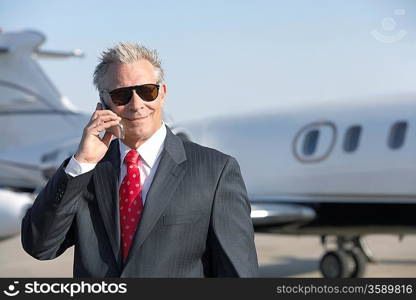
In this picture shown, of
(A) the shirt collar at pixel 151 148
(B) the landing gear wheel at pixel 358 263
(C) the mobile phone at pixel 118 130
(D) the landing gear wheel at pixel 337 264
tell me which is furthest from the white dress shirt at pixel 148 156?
(B) the landing gear wheel at pixel 358 263

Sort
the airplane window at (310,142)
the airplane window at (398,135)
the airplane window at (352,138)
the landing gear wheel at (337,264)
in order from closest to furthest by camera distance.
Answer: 1. the airplane window at (398,135)
2. the airplane window at (352,138)
3. the airplane window at (310,142)
4. the landing gear wheel at (337,264)

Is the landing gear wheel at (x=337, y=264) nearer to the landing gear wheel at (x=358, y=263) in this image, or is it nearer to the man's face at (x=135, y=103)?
the landing gear wheel at (x=358, y=263)

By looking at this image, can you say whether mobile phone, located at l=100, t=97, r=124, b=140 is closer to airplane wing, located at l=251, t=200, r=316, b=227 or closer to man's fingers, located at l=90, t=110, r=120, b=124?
man's fingers, located at l=90, t=110, r=120, b=124

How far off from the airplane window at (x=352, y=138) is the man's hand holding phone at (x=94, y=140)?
844 centimetres

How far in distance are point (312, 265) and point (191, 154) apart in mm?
11711

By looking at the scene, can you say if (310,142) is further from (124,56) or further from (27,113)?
(27,113)

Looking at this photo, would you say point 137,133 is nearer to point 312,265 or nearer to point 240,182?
point 240,182

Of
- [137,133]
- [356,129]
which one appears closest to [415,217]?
[356,129]

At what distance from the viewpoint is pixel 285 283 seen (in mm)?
2568

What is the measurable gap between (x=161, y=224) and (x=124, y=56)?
1.77 feet

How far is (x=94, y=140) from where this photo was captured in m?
2.02

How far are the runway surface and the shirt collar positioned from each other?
24.7ft

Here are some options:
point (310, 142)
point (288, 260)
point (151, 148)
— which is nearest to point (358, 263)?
point (310, 142)

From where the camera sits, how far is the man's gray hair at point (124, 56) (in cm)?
211
